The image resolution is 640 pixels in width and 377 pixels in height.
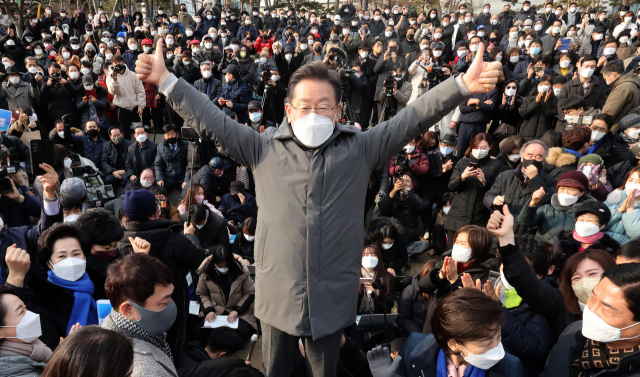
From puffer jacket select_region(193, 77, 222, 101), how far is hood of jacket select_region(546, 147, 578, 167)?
19.7 feet

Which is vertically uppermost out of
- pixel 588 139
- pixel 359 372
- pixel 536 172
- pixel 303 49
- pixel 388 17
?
pixel 388 17

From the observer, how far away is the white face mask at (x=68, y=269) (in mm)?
2662

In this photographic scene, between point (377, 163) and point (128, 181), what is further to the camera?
point (128, 181)

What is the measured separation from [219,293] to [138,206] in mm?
1290

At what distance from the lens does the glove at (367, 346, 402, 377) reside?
93.8 inches

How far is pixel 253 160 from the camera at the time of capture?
1850 millimetres

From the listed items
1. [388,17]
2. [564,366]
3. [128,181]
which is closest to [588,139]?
[564,366]

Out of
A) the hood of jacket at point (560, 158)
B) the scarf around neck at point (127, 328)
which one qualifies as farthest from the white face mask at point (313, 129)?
the hood of jacket at point (560, 158)

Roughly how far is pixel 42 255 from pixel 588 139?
5.31m

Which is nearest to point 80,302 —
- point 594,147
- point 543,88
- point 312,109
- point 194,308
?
point 194,308

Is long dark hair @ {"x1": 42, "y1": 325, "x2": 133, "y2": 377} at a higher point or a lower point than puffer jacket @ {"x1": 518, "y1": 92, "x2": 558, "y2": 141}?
lower

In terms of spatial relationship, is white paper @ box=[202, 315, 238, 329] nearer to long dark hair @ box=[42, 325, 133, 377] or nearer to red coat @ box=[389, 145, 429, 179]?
long dark hair @ box=[42, 325, 133, 377]

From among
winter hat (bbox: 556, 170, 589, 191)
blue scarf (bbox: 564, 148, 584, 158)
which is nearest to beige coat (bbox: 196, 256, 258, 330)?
winter hat (bbox: 556, 170, 589, 191)

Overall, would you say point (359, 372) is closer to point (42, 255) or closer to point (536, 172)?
point (42, 255)
